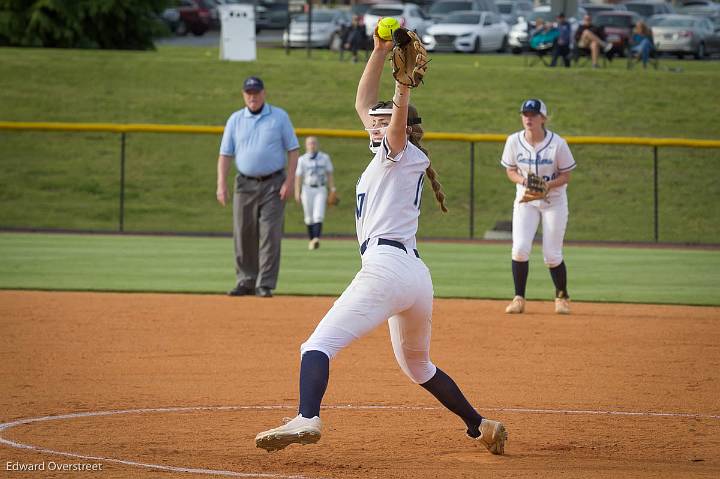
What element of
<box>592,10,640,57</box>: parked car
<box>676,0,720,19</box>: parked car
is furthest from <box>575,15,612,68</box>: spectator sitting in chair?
<box>676,0,720,19</box>: parked car

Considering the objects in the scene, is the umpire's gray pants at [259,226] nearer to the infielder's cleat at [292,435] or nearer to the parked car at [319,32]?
the infielder's cleat at [292,435]

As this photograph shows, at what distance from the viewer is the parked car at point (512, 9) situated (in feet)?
149

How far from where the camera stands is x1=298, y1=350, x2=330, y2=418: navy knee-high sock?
6.01 m

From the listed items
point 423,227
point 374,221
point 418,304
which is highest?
point 374,221

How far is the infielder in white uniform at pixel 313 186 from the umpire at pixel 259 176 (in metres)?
6.63

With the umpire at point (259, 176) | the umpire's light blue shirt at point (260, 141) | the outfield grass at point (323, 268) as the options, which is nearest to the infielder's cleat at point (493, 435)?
the umpire at point (259, 176)

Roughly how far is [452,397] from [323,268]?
1061 centimetres

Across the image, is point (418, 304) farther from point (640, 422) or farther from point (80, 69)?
point (80, 69)

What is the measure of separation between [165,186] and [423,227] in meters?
6.10

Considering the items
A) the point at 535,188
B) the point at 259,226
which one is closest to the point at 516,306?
the point at 535,188

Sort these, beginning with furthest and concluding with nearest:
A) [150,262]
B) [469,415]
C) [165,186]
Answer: [165,186] < [150,262] < [469,415]

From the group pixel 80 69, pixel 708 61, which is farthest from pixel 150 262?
pixel 708 61

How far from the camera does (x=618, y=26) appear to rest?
42.2m

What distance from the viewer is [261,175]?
13.5 m
